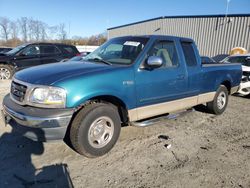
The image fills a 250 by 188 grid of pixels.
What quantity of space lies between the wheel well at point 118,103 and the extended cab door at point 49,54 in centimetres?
782

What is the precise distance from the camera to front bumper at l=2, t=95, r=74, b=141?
301 cm

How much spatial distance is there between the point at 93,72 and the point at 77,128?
33.9 inches

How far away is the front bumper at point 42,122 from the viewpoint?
9.88 ft

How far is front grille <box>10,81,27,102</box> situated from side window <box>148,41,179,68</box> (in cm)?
228

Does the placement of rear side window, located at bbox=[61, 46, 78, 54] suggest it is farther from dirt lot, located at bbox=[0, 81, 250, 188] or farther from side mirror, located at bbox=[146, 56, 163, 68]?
side mirror, located at bbox=[146, 56, 163, 68]

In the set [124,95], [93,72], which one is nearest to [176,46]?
[124,95]

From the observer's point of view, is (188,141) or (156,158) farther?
(188,141)

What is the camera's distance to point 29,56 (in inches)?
415

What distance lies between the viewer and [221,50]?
1791 centimetres

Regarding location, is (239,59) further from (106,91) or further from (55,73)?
(55,73)

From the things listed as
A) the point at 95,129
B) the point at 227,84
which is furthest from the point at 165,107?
the point at 227,84

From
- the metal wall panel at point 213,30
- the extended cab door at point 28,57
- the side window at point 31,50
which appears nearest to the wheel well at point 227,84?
the extended cab door at point 28,57

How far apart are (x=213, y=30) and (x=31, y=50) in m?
14.1

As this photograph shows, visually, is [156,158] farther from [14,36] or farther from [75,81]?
[14,36]
